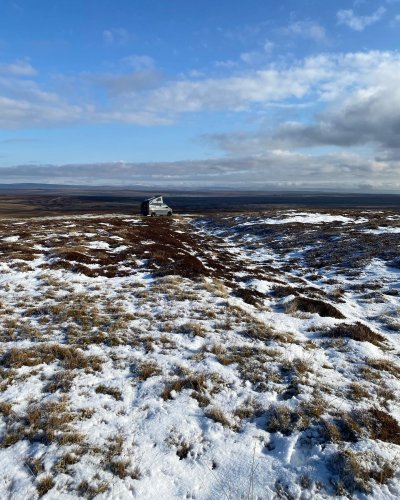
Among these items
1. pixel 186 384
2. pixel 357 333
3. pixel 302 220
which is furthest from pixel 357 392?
pixel 302 220

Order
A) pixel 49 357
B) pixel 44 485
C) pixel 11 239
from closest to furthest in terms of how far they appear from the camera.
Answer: pixel 44 485, pixel 49 357, pixel 11 239

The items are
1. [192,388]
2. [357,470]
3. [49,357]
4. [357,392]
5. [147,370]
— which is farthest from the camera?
[49,357]

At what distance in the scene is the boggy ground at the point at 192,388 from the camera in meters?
5.77

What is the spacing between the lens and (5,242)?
26.3m

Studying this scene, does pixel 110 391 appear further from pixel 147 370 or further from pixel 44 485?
pixel 44 485

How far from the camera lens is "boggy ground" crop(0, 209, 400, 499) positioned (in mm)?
5773

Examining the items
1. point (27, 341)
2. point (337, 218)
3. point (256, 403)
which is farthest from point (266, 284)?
point (337, 218)

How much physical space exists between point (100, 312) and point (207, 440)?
7672 millimetres

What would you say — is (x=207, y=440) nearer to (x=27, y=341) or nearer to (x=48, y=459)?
(x=48, y=459)

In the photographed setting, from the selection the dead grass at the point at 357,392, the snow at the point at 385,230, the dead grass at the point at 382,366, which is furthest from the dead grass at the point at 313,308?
the snow at the point at 385,230

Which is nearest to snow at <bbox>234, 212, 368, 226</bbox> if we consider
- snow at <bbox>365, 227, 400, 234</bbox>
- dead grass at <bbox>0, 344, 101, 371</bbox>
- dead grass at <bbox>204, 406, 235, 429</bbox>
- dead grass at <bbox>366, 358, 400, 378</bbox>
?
snow at <bbox>365, 227, 400, 234</bbox>

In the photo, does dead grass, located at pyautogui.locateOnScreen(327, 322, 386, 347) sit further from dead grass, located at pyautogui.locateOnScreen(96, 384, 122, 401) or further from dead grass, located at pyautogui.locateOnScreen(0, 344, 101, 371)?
dead grass, located at pyautogui.locateOnScreen(0, 344, 101, 371)

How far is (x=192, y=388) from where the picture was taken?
328 inches

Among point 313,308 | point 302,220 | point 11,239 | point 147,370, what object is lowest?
point 313,308
